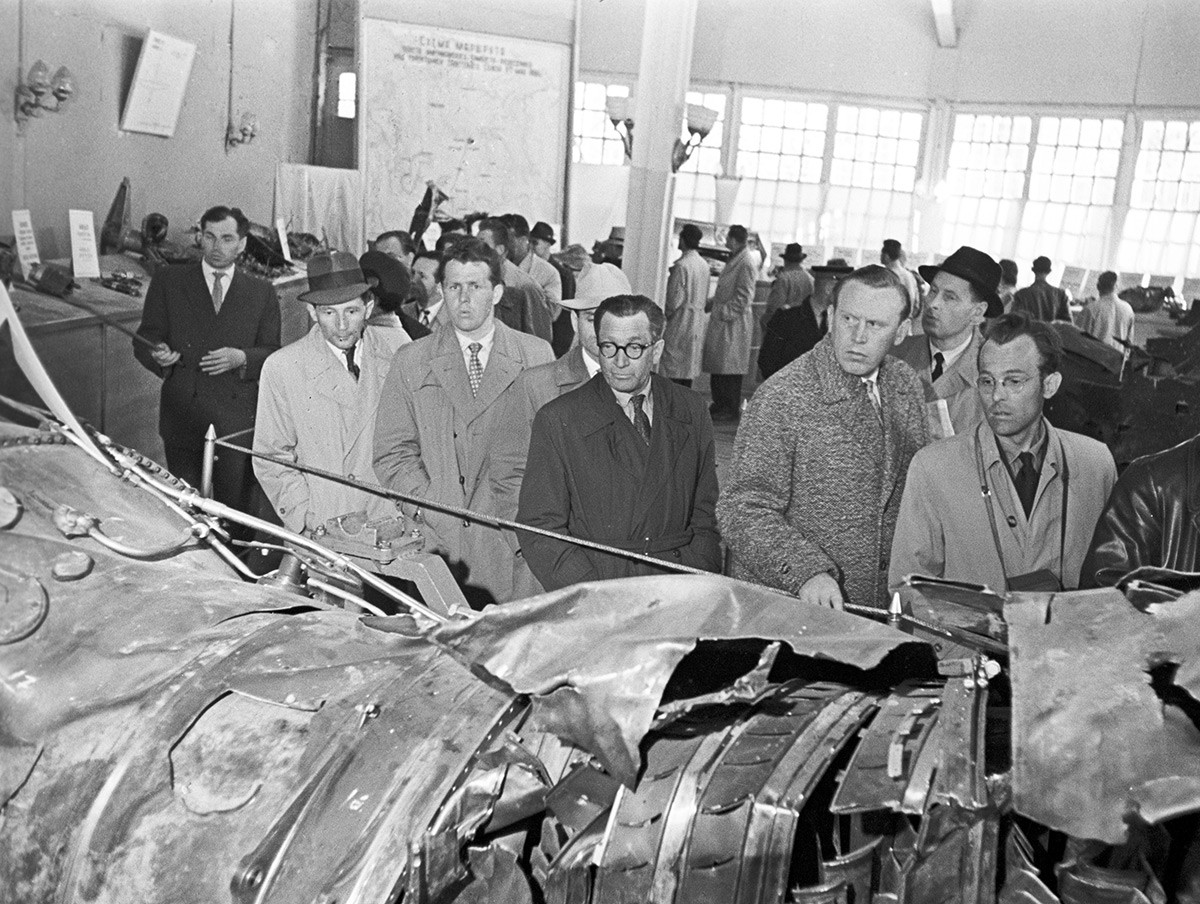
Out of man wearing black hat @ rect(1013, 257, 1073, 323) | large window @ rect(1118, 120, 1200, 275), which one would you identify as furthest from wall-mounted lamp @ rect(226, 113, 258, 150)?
large window @ rect(1118, 120, 1200, 275)

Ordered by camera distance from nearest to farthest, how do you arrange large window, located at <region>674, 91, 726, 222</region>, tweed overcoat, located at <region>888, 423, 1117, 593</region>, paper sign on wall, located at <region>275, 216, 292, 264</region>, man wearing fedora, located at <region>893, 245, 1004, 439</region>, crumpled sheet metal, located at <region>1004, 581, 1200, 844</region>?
crumpled sheet metal, located at <region>1004, 581, 1200, 844</region> < tweed overcoat, located at <region>888, 423, 1117, 593</region> < man wearing fedora, located at <region>893, 245, 1004, 439</region> < paper sign on wall, located at <region>275, 216, 292, 264</region> < large window, located at <region>674, 91, 726, 222</region>

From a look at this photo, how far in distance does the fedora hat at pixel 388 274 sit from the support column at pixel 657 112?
7.94ft

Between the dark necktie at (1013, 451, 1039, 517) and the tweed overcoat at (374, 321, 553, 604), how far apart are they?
1.57 m

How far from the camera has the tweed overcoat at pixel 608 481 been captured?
315cm

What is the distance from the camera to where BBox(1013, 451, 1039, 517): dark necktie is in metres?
2.83

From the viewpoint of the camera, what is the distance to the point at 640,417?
3277 millimetres

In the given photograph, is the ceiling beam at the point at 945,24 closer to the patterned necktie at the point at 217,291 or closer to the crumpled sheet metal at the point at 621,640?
the patterned necktie at the point at 217,291

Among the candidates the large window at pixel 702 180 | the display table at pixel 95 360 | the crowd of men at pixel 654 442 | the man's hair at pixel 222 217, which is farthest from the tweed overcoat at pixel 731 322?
the man's hair at pixel 222 217

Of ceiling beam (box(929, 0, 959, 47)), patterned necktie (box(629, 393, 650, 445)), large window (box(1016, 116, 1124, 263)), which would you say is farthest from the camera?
large window (box(1016, 116, 1124, 263))

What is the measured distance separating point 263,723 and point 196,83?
627 cm

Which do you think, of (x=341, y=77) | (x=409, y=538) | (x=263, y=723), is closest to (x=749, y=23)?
(x=341, y=77)

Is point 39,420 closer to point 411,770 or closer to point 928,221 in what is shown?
point 411,770

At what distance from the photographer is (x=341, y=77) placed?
10352 millimetres

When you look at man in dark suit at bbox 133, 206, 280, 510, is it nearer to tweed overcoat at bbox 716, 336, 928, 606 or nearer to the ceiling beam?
tweed overcoat at bbox 716, 336, 928, 606
